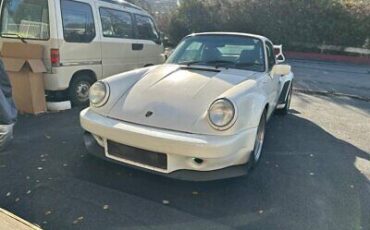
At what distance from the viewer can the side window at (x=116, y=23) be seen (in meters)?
6.44

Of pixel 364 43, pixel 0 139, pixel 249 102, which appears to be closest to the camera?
pixel 0 139

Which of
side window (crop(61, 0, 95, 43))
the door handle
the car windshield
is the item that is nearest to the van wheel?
side window (crop(61, 0, 95, 43))

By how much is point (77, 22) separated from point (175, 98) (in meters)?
3.33

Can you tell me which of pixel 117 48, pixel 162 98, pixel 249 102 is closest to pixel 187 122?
pixel 162 98

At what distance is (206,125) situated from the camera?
3.02 meters

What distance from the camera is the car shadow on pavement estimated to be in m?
2.81

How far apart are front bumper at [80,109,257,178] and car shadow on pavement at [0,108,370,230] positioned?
0.99ft

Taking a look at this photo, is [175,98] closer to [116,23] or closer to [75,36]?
[75,36]

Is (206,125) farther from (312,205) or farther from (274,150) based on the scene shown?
(274,150)

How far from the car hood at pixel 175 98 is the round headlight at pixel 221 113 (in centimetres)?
8

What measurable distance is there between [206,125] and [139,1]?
19.2 m

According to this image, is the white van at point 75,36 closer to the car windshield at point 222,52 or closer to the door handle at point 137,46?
the door handle at point 137,46

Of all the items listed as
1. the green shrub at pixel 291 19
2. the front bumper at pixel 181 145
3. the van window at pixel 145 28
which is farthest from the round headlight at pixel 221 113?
the green shrub at pixel 291 19

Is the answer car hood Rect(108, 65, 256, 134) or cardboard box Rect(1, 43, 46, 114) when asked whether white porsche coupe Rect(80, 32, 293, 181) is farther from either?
cardboard box Rect(1, 43, 46, 114)
